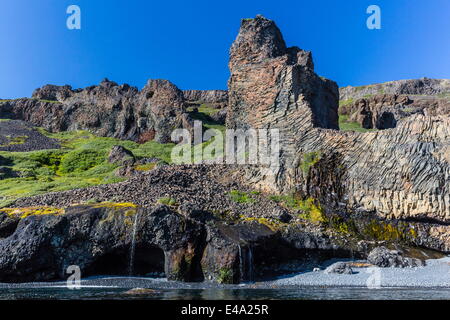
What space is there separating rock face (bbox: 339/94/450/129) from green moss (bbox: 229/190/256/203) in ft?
174

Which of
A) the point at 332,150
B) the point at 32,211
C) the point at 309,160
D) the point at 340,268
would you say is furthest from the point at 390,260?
the point at 32,211

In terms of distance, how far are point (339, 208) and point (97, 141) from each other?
54895mm

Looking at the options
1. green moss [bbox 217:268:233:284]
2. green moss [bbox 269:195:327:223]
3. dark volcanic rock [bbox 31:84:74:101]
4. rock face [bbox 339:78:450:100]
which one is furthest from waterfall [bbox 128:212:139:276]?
rock face [bbox 339:78:450:100]

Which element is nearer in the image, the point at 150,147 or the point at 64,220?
the point at 64,220

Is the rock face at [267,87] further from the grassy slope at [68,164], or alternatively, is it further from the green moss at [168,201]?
the grassy slope at [68,164]

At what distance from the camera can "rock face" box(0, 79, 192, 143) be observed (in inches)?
3103

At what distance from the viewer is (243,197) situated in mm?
34312

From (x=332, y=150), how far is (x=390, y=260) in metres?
11.3

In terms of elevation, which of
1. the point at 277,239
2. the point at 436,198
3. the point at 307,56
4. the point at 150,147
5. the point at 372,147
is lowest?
the point at 277,239

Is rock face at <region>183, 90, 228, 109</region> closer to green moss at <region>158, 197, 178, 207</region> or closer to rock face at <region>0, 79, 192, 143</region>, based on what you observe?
rock face at <region>0, 79, 192, 143</region>

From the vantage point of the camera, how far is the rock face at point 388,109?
80.6 metres

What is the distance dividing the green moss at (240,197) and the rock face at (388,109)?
174ft

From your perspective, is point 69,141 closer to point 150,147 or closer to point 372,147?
point 150,147

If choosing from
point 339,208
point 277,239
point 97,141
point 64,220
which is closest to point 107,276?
point 64,220
